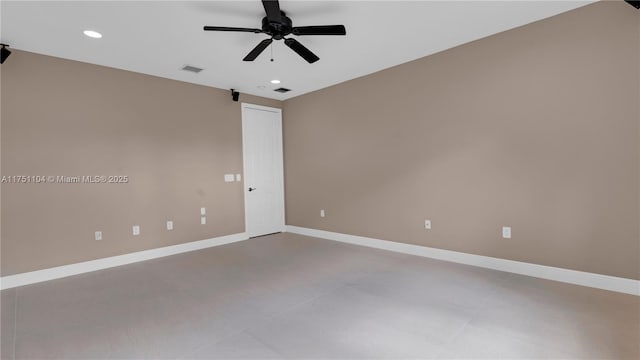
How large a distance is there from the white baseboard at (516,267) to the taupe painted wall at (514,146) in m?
0.06

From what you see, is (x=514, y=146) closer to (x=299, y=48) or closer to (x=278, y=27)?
(x=299, y=48)

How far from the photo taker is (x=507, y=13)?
2908mm

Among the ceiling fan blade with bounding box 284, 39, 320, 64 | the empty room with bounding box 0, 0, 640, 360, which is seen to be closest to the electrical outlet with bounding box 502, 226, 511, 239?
the empty room with bounding box 0, 0, 640, 360

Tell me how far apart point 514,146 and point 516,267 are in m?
1.34

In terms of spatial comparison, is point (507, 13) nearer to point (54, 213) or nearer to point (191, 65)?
point (191, 65)

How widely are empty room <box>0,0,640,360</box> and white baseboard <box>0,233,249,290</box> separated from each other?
0.02 meters

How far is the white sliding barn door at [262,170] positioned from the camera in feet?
18.2

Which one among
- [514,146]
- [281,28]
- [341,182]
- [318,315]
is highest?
[281,28]

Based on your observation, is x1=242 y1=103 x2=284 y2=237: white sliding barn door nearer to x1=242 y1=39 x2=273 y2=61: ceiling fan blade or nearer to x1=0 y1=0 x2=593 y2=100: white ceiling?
x1=0 y1=0 x2=593 y2=100: white ceiling

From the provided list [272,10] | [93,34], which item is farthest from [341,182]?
[93,34]

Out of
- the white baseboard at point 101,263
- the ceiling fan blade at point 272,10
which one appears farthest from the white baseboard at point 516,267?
the ceiling fan blade at point 272,10

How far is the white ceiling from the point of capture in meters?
2.67

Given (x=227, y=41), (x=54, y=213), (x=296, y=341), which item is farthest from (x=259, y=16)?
(x=54, y=213)

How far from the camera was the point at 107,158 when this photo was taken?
13.2 ft
